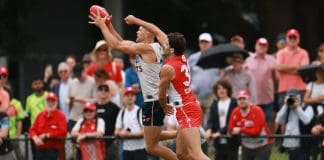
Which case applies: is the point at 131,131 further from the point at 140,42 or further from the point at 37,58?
the point at 37,58

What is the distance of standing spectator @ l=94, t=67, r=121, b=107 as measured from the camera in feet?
78.9

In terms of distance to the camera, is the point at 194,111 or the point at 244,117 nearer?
the point at 194,111

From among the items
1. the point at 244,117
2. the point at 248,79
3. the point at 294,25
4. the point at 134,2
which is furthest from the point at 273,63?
the point at 134,2

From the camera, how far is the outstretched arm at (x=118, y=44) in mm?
19750

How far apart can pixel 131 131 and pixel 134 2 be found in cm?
1406

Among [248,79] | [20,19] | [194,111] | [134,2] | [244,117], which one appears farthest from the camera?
[134,2]

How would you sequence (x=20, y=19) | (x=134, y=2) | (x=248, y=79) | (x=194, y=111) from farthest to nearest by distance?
1. (x=134, y=2)
2. (x=20, y=19)
3. (x=248, y=79)
4. (x=194, y=111)

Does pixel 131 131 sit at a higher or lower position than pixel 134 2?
lower

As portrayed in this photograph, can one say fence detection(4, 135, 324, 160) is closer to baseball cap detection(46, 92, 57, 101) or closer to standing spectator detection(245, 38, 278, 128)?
baseball cap detection(46, 92, 57, 101)

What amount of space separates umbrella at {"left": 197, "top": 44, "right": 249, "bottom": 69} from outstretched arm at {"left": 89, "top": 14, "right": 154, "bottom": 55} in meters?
4.81

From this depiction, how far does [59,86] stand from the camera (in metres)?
25.4

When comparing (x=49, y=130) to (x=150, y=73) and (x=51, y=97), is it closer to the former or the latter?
(x=51, y=97)

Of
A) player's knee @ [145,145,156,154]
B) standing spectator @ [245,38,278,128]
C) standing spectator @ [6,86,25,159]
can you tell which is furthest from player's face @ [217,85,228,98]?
standing spectator @ [6,86,25,159]

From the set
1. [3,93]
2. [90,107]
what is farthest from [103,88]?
[3,93]
